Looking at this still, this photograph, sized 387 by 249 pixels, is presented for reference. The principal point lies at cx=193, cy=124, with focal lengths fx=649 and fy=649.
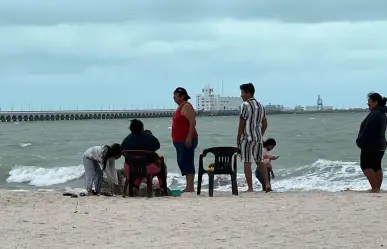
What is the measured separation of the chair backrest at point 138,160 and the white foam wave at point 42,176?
27.3 ft

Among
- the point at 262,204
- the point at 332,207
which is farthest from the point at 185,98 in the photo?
the point at 332,207

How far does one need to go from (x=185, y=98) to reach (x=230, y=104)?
17639 cm

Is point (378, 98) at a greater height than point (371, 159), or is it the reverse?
point (378, 98)

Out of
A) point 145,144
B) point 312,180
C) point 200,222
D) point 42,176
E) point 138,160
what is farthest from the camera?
point 42,176

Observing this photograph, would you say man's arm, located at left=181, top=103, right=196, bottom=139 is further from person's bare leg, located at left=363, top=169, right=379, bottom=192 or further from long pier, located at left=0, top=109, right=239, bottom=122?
long pier, located at left=0, top=109, right=239, bottom=122

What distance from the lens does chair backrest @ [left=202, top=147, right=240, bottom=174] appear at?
27.9 feet

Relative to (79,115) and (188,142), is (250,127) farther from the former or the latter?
(79,115)

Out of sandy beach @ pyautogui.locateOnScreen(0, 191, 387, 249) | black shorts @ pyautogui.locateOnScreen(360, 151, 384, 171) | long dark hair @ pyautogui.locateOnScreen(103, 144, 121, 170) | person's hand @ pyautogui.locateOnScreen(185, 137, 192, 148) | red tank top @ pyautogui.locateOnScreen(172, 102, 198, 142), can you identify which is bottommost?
sandy beach @ pyautogui.locateOnScreen(0, 191, 387, 249)

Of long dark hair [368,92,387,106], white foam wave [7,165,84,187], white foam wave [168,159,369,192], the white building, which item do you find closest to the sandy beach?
long dark hair [368,92,387,106]

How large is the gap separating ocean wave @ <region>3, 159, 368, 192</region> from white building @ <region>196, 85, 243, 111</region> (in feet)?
521

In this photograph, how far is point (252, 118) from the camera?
8.47 m

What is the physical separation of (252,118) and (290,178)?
26.6ft

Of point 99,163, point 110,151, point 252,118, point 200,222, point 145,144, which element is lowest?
point 200,222

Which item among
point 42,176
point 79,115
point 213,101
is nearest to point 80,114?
point 79,115
